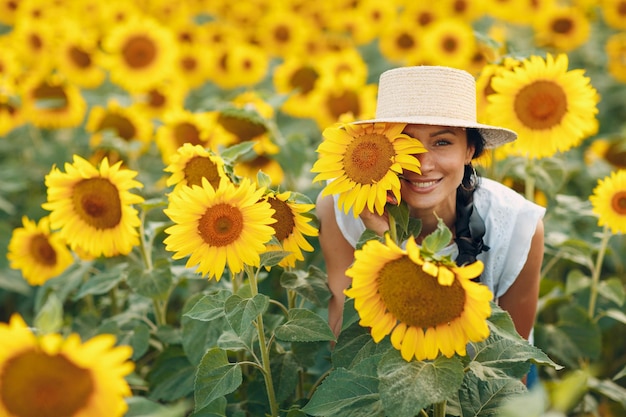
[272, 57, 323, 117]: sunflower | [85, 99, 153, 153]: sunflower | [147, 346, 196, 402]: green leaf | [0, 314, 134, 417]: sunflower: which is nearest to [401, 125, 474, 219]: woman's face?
[147, 346, 196, 402]: green leaf

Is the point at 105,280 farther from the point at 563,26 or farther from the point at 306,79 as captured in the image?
the point at 563,26

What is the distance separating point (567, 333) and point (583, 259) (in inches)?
10.0

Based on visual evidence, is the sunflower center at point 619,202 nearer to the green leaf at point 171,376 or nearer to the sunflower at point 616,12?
the green leaf at point 171,376

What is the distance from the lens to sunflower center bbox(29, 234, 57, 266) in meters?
2.27

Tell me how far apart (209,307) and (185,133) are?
1.23 meters

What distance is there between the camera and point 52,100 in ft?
10.6

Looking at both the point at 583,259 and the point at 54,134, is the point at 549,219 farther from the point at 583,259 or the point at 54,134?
the point at 54,134

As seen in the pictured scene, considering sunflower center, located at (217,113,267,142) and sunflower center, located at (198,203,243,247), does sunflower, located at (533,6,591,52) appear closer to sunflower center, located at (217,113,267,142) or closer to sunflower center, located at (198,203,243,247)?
sunflower center, located at (217,113,267,142)

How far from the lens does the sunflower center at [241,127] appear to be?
8.68ft

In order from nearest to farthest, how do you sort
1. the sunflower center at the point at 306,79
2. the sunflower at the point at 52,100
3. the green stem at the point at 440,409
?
the green stem at the point at 440,409, the sunflower at the point at 52,100, the sunflower center at the point at 306,79

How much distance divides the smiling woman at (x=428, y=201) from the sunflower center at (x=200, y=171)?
0.25m

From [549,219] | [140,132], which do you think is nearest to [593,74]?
[549,219]

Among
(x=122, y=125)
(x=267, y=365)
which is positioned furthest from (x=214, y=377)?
(x=122, y=125)

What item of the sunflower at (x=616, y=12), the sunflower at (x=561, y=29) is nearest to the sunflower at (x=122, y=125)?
the sunflower at (x=561, y=29)
